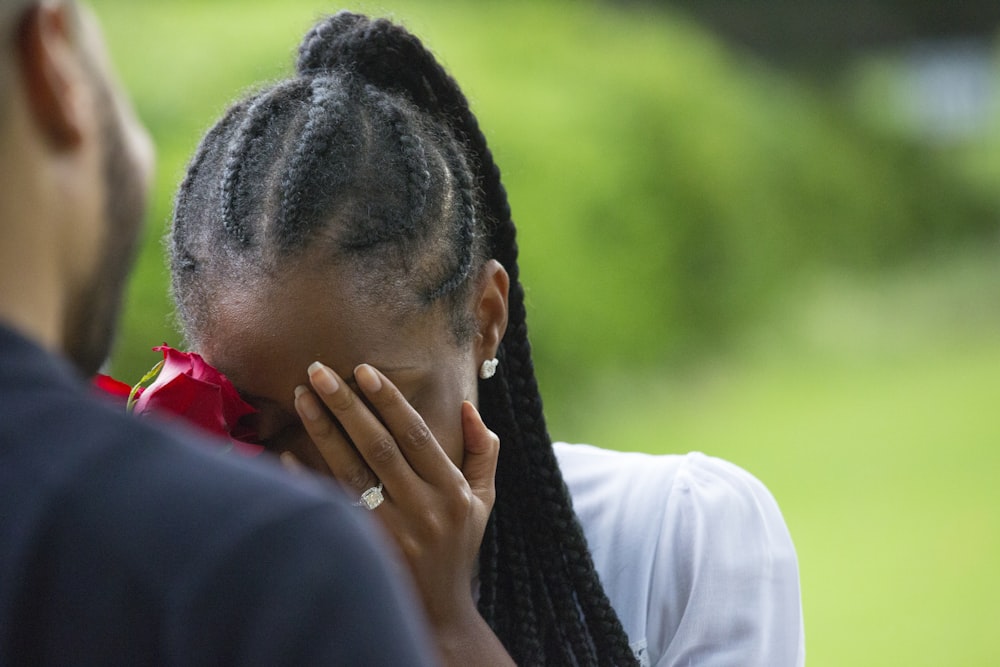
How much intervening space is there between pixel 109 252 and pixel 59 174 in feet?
0.28

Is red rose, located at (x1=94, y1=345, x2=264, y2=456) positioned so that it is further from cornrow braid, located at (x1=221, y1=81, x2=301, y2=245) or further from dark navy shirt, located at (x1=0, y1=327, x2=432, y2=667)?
dark navy shirt, located at (x1=0, y1=327, x2=432, y2=667)

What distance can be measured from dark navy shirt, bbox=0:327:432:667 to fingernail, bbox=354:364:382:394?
915 mm

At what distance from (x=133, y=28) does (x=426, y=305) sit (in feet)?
15.0

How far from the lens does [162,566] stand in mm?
922

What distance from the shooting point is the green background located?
6.11 m

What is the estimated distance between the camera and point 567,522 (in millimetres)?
2221

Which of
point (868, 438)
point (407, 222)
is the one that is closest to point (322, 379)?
point (407, 222)

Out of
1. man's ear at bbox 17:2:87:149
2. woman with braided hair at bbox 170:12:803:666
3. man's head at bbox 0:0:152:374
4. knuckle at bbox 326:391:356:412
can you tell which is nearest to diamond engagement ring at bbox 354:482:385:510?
woman with braided hair at bbox 170:12:803:666

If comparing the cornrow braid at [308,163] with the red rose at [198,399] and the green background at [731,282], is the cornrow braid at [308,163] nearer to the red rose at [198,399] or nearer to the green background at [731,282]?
the red rose at [198,399]

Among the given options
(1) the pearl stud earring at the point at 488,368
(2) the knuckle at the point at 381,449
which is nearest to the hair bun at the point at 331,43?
(1) the pearl stud earring at the point at 488,368

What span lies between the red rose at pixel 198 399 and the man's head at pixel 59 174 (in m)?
0.76

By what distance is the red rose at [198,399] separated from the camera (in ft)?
6.05

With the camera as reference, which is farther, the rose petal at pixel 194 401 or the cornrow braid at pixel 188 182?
the cornrow braid at pixel 188 182

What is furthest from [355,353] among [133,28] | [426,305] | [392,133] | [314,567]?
[133,28]
